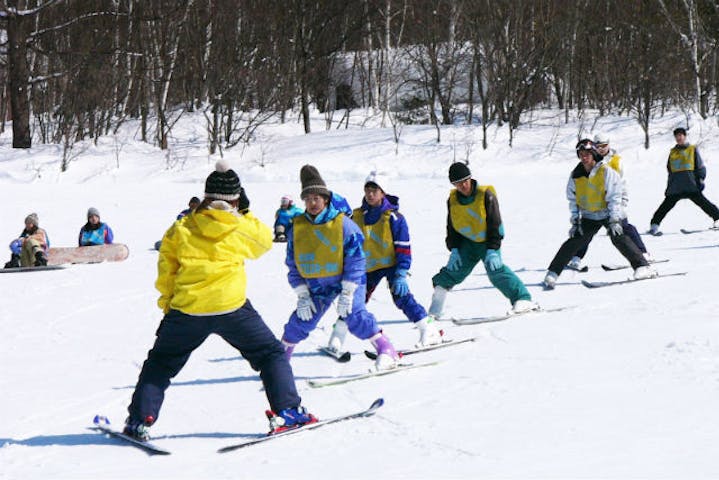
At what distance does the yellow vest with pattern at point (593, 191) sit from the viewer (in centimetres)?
906

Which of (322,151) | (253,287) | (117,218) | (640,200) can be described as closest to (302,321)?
(253,287)

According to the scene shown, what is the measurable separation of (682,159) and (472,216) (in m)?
6.56

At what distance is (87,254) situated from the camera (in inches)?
597

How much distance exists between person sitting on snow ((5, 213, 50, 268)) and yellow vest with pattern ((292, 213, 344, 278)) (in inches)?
380

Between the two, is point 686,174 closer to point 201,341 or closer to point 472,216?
point 472,216

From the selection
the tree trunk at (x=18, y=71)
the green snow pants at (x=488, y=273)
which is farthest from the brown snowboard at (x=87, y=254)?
the tree trunk at (x=18, y=71)

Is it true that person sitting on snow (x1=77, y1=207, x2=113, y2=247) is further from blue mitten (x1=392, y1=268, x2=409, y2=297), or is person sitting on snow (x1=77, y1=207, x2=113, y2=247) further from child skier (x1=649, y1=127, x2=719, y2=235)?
blue mitten (x1=392, y1=268, x2=409, y2=297)

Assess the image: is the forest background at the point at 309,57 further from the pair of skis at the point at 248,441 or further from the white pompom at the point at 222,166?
the white pompom at the point at 222,166

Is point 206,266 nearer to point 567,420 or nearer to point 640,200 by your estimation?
point 567,420

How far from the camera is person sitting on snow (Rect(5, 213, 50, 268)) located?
14.5 meters

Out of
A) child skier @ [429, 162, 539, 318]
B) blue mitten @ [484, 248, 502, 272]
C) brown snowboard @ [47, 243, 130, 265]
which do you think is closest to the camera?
child skier @ [429, 162, 539, 318]

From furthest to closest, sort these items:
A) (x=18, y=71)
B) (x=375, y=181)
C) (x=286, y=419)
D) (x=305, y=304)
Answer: (x=18, y=71), (x=375, y=181), (x=305, y=304), (x=286, y=419)

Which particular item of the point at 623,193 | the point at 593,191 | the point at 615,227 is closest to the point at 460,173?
the point at 593,191

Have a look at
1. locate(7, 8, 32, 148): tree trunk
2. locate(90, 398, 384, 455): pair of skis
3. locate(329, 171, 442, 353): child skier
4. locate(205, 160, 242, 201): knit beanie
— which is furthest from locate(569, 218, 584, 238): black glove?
locate(7, 8, 32, 148): tree trunk
